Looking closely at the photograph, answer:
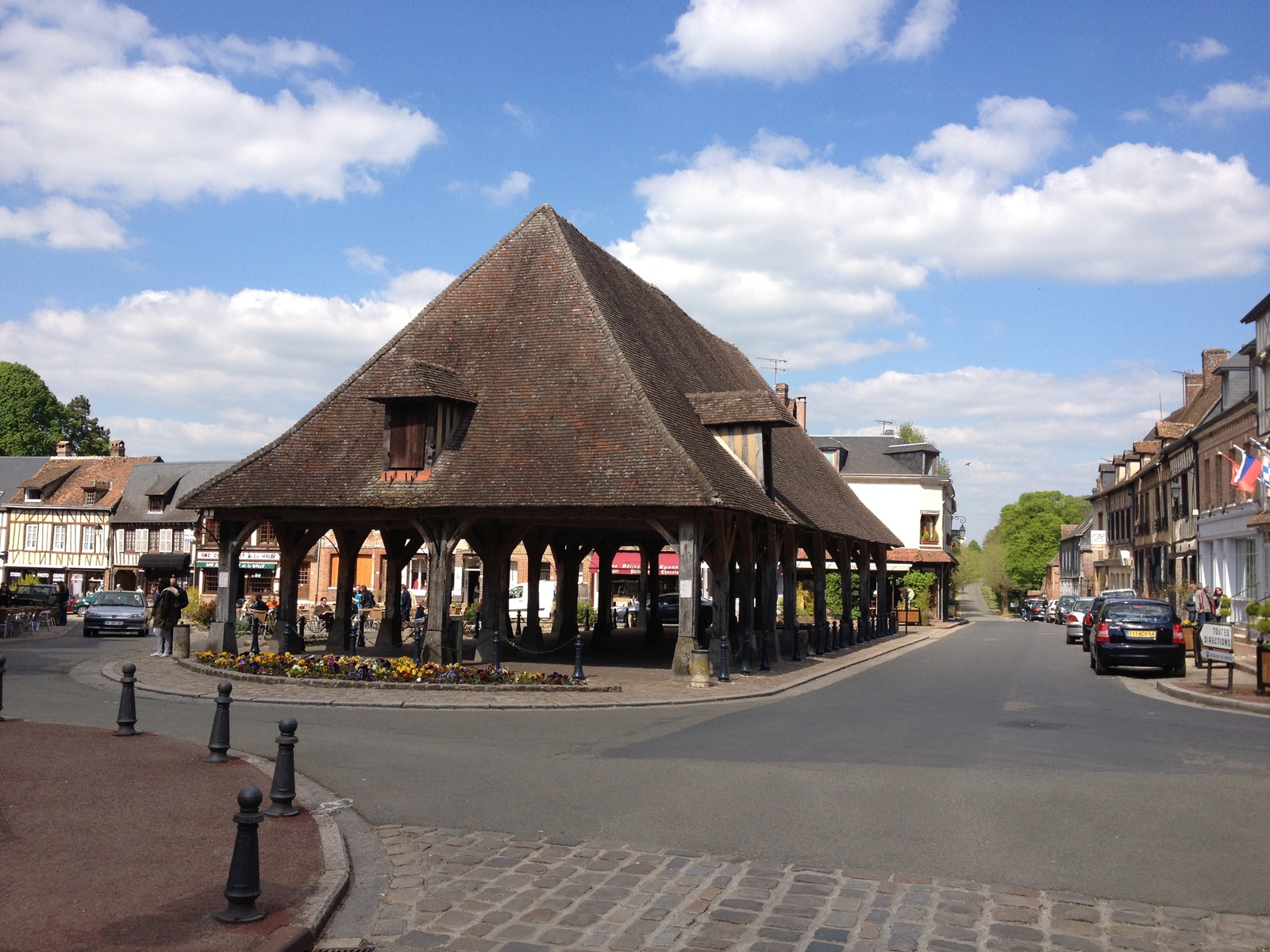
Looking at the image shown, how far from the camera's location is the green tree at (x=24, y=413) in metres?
69.9

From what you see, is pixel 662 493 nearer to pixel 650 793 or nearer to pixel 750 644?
pixel 750 644

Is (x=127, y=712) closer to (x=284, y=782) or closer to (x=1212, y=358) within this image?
(x=284, y=782)

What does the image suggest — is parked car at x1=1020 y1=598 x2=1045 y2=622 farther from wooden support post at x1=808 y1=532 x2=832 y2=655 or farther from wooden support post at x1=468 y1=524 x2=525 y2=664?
wooden support post at x1=468 y1=524 x2=525 y2=664

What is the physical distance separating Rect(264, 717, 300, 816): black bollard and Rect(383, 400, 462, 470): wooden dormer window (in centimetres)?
1217

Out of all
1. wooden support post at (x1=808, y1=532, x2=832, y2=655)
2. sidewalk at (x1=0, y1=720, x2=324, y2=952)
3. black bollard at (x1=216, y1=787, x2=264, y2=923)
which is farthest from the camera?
wooden support post at (x1=808, y1=532, x2=832, y2=655)

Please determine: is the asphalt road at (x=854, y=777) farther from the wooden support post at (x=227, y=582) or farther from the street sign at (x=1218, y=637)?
the wooden support post at (x=227, y=582)

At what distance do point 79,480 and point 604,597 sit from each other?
44846 mm

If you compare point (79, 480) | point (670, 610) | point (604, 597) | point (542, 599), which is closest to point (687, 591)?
point (604, 597)

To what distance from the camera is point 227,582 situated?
21.3 metres

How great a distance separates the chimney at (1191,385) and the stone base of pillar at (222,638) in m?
46.8

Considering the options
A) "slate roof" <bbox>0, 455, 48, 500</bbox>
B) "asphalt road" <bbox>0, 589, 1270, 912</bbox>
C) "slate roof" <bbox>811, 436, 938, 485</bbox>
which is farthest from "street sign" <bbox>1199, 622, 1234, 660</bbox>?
"slate roof" <bbox>0, 455, 48, 500</bbox>

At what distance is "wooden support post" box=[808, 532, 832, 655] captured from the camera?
27.3 meters

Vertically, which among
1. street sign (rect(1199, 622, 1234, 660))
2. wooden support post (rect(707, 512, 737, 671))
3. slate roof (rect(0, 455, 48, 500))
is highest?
slate roof (rect(0, 455, 48, 500))

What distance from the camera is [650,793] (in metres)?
8.79
